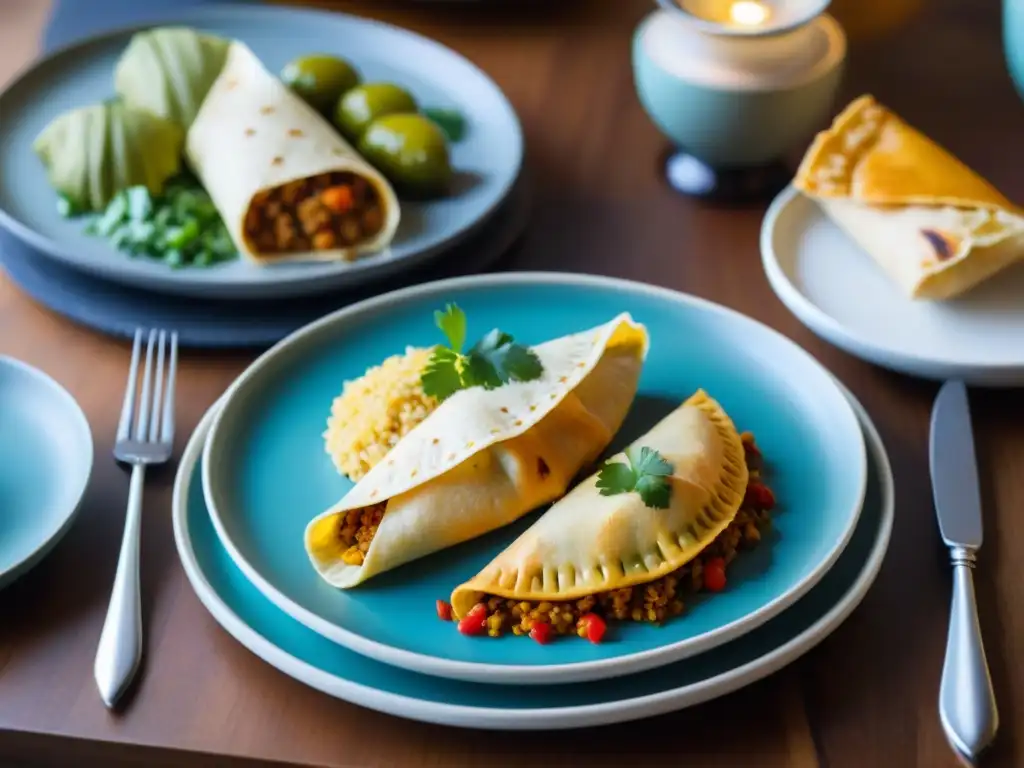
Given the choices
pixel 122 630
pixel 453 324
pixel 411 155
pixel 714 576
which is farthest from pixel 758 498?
pixel 411 155

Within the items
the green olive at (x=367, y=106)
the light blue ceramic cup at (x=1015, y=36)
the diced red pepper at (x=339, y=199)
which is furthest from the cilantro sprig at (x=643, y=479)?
the light blue ceramic cup at (x=1015, y=36)

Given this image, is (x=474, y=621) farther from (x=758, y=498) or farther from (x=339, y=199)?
(x=339, y=199)

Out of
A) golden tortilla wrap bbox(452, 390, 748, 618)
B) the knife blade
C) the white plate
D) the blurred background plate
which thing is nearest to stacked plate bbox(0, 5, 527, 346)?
the blurred background plate

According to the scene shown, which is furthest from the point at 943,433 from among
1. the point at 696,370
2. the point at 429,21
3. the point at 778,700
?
the point at 429,21

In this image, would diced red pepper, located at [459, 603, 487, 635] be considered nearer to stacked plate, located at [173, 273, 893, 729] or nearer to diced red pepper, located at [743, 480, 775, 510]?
stacked plate, located at [173, 273, 893, 729]

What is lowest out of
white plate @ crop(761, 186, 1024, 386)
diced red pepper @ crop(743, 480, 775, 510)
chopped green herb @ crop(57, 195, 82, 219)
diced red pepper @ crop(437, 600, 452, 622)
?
white plate @ crop(761, 186, 1024, 386)

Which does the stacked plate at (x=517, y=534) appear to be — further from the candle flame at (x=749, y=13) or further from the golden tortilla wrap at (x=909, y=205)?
the candle flame at (x=749, y=13)
